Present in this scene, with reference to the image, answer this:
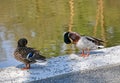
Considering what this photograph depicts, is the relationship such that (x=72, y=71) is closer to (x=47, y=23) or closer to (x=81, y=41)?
(x=81, y=41)

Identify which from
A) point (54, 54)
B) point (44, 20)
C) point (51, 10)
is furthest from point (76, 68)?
point (51, 10)

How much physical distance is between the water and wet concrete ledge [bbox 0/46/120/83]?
326cm

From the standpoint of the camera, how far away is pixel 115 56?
19.5ft

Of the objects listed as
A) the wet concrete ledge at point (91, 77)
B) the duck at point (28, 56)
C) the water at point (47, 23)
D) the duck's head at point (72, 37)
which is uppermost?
the duck's head at point (72, 37)

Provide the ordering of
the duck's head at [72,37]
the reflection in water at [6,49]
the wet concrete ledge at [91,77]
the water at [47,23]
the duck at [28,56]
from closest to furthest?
the wet concrete ledge at [91,77] → the duck at [28,56] → the duck's head at [72,37] → the reflection in water at [6,49] → the water at [47,23]

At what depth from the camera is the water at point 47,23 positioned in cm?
1108

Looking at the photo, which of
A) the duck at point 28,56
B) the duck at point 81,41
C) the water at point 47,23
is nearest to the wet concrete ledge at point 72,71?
the duck at point 28,56

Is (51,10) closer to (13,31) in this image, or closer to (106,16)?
(106,16)

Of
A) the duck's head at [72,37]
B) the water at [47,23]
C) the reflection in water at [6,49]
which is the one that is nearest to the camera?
the duck's head at [72,37]

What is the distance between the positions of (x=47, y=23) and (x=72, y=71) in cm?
987

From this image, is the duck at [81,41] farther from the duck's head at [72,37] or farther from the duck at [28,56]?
the duck at [28,56]

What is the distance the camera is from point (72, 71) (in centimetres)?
530

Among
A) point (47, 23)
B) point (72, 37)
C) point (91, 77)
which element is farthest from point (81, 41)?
point (47, 23)

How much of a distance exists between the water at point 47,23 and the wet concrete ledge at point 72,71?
10.7 feet
